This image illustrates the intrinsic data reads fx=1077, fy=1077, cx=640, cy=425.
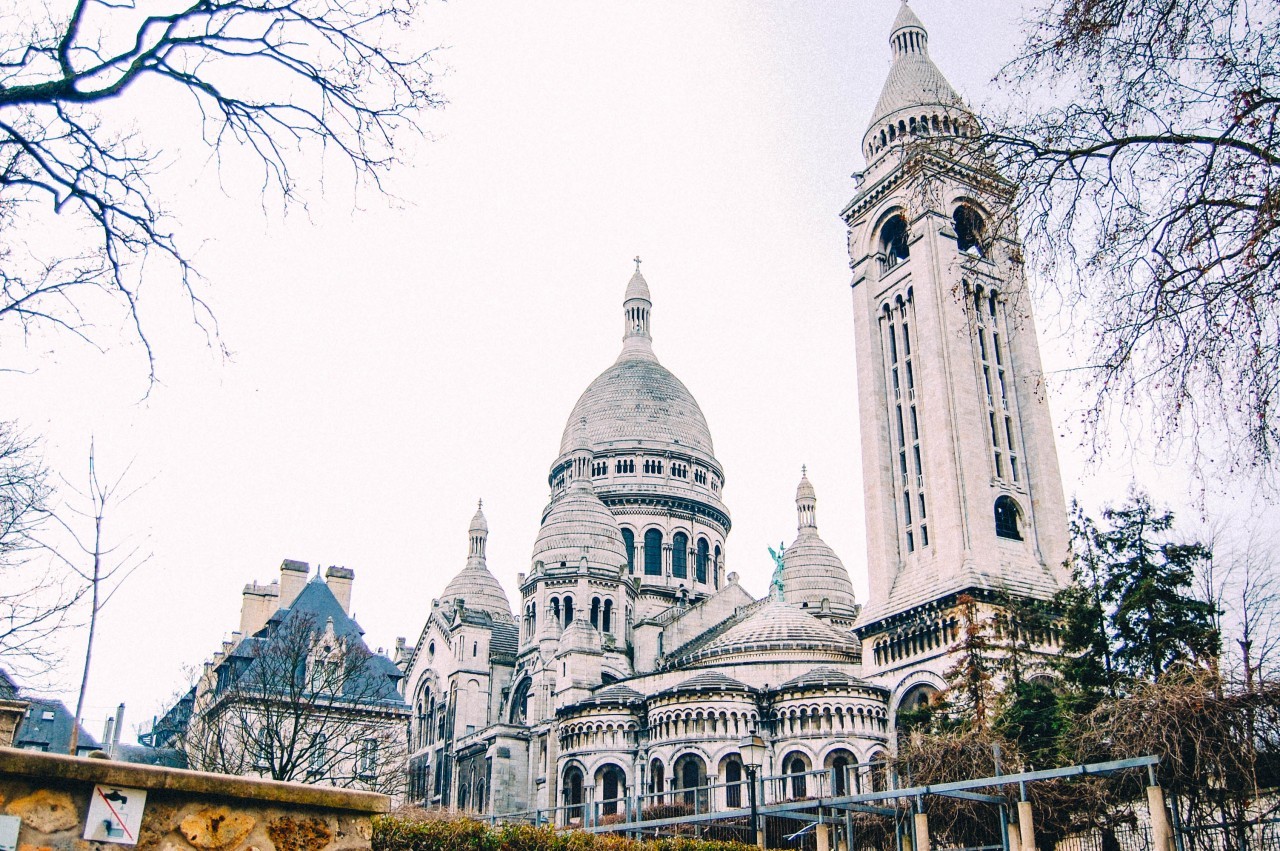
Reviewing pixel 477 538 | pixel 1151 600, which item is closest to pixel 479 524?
pixel 477 538

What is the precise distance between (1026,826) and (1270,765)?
4.93 meters

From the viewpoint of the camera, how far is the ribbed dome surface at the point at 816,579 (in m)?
73.7

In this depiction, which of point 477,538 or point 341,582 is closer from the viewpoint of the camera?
point 341,582

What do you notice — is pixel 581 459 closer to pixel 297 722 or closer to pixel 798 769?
pixel 798 769

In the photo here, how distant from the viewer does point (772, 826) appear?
35.2 meters

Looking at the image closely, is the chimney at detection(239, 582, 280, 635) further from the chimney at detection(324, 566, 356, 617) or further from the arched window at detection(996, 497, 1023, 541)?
the arched window at detection(996, 497, 1023, 541)

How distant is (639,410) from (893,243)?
33761mm

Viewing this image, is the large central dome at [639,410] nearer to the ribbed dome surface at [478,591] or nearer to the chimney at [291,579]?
the ribbed dome surface at [478,591]

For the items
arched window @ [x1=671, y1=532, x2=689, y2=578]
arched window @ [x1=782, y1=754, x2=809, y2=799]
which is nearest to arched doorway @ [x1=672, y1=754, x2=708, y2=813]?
arched window @ [x1=782, y1=754, x2=809, y2=799]

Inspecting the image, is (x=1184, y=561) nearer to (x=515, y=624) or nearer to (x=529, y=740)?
(x=529, y=740)

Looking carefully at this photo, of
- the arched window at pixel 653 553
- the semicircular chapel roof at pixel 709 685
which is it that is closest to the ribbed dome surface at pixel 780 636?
the semicircular chapel roof at pixel 709 685

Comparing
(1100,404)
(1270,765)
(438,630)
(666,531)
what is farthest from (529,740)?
(1100,404)

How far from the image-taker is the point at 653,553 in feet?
267

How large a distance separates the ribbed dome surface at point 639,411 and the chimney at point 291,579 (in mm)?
29931
